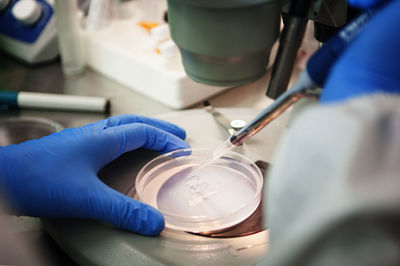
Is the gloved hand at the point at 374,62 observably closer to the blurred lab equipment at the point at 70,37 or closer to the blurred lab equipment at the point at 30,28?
the blurred lab equipment at the point at 70,37

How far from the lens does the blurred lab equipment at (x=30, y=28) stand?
4.91 feet

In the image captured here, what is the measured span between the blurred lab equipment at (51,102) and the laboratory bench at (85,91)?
17 mm

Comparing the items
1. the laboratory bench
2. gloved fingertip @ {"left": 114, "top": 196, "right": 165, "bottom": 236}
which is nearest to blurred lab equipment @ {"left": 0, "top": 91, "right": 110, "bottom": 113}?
the laboratory bench

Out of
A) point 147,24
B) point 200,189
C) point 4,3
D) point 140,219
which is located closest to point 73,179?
point 140,219

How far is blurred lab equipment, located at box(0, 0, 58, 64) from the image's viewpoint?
150 cm

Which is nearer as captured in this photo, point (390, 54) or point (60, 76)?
point (390, 54)

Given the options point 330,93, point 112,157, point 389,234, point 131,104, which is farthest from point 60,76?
point 389,234

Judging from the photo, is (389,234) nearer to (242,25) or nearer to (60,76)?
(242,25)

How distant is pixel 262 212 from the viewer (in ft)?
2.85

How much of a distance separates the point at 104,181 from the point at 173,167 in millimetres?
171

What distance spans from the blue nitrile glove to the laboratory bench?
14.2 inches

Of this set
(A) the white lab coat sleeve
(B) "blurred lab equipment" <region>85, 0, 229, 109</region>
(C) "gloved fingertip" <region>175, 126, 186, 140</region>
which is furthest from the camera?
(B) "blurred lab equipment" <region>85, 0, 229, 109</region>

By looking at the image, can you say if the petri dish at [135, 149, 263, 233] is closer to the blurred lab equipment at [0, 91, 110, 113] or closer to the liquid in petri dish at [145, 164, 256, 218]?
the liquid in petri dish at [145, 164, 256, 218]

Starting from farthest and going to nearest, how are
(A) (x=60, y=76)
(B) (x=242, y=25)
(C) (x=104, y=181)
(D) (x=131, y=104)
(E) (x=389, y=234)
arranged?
→ (A) (x=60, y=76) < (D) (x=131, y=104) < (C) (x=104, y=181) < (B) (x=242, y=25) < (E) (x=389, y=234)
